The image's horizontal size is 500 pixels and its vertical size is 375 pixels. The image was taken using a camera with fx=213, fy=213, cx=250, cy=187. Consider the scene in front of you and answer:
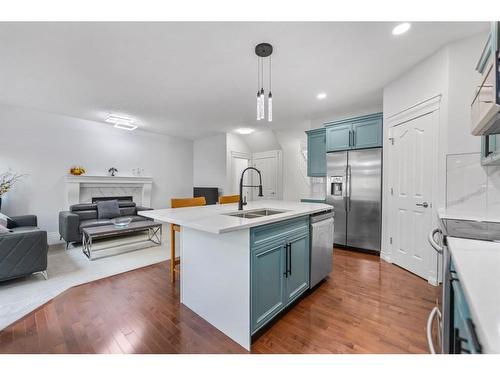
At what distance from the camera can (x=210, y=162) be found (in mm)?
6535

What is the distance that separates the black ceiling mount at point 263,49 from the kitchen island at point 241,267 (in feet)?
5.68

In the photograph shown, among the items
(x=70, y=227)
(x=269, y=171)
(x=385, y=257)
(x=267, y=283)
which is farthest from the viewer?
(x=269, y=171)

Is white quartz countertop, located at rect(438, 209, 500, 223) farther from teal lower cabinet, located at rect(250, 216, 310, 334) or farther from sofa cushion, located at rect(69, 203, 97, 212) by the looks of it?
sofa cushion, located at rect(69, 203, 97, 212)

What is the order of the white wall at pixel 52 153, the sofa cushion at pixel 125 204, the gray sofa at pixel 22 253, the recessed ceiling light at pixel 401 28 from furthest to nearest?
the sofa cushion at pixel 125 204 < the white wall at pixel 52 153 < the gray sofa at pixel 22 253 < the recessed ceiling light at pixel 401 28

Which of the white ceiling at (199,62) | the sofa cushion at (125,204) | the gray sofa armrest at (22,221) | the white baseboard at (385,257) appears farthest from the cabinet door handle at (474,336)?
the sofa cushion at (125,204)

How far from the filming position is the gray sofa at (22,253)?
7.54ft

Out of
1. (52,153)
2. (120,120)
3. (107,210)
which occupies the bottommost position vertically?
(107,210)

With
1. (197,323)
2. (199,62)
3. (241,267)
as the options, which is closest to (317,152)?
(199,62)

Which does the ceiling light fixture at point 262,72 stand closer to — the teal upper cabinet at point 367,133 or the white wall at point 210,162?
the teal upper cabinet at point 367,133

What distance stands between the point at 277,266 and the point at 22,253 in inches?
112

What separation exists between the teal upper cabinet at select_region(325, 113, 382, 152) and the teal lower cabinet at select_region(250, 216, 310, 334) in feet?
7.19

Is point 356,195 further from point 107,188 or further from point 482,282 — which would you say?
point 107,188

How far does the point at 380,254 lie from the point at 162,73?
13.5 ft
